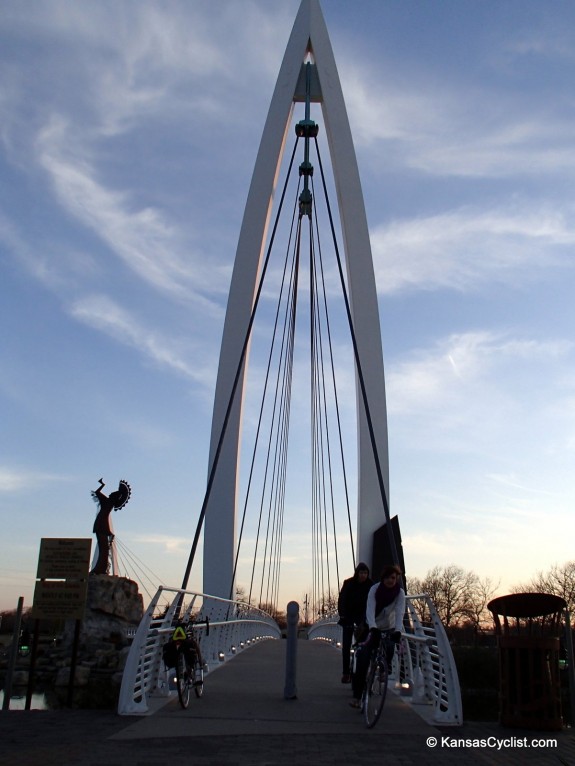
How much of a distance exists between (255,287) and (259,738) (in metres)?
13.0

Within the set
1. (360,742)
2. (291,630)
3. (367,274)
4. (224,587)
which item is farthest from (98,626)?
(360,742)

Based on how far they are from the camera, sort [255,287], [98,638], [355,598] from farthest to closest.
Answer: [98,638], [255,287], [355,598]

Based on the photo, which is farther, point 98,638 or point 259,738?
point 98,638

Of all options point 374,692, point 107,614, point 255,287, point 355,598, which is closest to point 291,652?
point 355,598

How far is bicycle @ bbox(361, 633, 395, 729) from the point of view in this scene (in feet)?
17.6

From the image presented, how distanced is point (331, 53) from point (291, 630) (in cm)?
1467

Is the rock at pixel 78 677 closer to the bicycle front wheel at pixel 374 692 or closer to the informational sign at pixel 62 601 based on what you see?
the informational sign at pixel 62 601

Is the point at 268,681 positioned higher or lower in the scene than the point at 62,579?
lower

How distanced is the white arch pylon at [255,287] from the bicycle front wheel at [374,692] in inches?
400

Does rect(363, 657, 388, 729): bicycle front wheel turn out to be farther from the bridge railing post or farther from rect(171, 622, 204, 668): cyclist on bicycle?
rect(171, 622, 204, 668): cyclist on bicycle

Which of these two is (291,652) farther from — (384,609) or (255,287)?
(255,287)

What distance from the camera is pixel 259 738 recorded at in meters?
4.86

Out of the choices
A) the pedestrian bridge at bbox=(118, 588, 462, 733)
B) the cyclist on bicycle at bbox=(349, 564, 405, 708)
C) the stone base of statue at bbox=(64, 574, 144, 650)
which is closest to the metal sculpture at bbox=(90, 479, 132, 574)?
the stone base of statue at bbox=(64, 574, 144, 650)

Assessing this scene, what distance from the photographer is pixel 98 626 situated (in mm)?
30016
